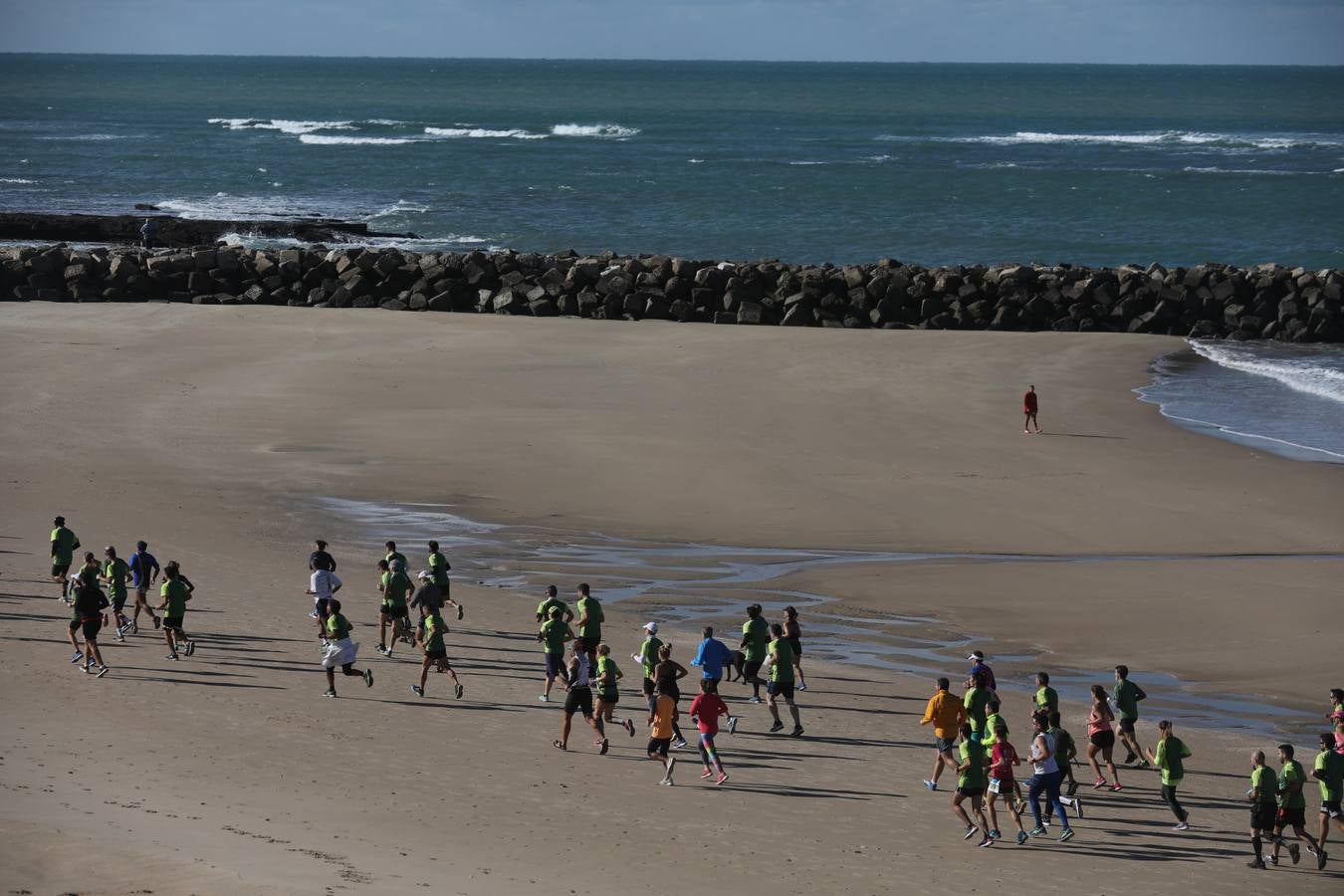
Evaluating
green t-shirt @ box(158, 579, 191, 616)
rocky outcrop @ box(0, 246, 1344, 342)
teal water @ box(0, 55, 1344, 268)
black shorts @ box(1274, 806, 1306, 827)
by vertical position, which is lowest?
black shorts @ box(1274, 806, 1306, 827)

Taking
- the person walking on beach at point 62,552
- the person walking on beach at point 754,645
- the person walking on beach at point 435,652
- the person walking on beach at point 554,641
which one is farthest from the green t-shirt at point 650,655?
the person walking on beach at point 62,552

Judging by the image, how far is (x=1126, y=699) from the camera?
14195 mm

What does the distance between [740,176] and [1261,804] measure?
70.4 metres

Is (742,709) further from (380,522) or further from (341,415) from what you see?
(341,415)

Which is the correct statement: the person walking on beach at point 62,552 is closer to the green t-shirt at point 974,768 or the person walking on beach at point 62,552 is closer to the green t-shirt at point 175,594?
the green t-shirt at point 175,594

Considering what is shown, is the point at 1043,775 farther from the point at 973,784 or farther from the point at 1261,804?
the point at 1261,804

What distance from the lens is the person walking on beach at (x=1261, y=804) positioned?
12258 mm

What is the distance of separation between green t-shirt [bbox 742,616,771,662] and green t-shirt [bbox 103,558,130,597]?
634 cm

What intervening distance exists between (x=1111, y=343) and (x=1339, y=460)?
35.0 ft

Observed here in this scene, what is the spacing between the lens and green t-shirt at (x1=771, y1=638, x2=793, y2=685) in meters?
14.7


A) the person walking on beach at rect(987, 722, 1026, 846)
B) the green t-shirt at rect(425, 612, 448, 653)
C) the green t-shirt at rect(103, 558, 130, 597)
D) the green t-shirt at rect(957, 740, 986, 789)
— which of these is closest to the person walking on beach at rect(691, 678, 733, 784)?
the green t-shirt at rect(957, 740, 986, 789)

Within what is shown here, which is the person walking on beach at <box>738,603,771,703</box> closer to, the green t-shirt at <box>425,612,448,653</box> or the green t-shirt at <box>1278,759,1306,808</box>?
the green t-shirt at <box>425,612,448,653</box>

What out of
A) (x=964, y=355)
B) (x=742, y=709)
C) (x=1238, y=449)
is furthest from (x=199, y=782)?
(x=964, y=355)

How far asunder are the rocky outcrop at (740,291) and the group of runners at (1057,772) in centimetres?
2513
